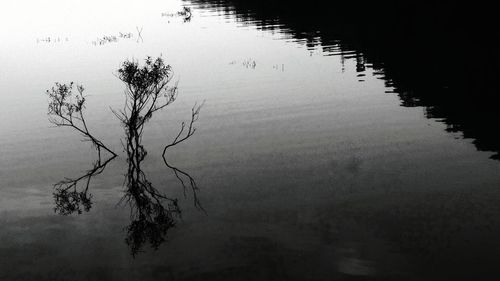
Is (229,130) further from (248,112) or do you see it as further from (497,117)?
(497,117)

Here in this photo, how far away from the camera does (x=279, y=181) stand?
19562mm

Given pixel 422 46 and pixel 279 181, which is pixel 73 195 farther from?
pixel 422 46

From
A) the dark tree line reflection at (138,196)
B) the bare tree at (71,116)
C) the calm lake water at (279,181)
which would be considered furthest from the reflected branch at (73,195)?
the bare tree at (71,116)

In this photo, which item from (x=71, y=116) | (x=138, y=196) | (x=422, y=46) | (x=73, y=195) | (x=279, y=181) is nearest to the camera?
(x=138, y=196)

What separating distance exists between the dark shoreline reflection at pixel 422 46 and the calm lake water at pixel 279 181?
1.28 feet

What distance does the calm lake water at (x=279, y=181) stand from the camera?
1356 centimetres

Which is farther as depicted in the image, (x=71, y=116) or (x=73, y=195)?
(x=71, y=116)

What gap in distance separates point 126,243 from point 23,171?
10742 mm

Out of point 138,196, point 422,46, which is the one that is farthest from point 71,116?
point 422,46

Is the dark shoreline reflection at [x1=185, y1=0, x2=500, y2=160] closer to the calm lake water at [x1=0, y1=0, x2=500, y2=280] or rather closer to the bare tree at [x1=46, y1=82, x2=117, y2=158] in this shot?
the calm lake water at [x1=0, y1=0, x2=500, y2=280]

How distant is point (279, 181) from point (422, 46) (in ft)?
124

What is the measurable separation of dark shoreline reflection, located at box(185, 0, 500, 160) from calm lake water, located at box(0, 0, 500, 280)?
0.39 metres

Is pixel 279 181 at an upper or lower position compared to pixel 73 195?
upper

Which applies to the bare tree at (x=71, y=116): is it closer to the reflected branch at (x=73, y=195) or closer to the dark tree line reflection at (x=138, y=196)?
the dark tree line reflection at (x=138, y=196)
